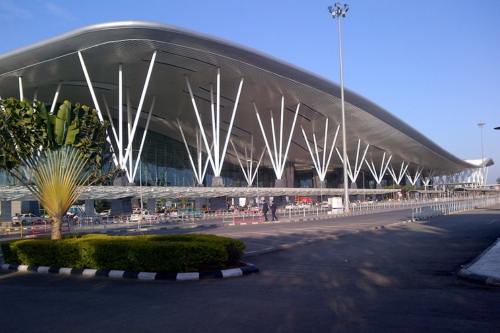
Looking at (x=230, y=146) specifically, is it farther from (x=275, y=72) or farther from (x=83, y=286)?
(x=83, y=286)

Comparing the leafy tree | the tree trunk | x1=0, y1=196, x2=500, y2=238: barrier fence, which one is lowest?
x1=0, y1=196, x2=500, y2=238: barrier fence

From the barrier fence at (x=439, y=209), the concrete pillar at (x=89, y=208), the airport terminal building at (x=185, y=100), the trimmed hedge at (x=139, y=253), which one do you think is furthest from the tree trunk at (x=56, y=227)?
the concrete pillar at (x=89, y=208)

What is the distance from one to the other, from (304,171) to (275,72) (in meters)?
55.6

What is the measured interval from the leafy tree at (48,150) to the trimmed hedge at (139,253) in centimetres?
231

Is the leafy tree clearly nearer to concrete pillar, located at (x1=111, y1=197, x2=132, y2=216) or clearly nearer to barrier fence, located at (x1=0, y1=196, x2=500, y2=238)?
barrier fence, located at (x1=0, y1=196, x2=500, y2=238)

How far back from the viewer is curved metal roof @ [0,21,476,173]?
3531 centimetres

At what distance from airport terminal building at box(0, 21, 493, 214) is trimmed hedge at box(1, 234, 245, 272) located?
55.6 ft

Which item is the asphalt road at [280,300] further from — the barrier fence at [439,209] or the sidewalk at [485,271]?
the barrier fence at [439,209]

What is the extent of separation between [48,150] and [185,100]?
3502cm

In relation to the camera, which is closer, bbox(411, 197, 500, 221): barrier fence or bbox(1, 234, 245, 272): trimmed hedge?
bbox(1, 234, 245, 272): trimmed hedge

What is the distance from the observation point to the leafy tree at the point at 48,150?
16.2 metres

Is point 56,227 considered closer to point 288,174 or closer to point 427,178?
point 288,174

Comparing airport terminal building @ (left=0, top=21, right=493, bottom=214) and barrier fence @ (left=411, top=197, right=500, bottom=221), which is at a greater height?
airport terminal building @ (left=0, top=21, right=493, bottom=214)

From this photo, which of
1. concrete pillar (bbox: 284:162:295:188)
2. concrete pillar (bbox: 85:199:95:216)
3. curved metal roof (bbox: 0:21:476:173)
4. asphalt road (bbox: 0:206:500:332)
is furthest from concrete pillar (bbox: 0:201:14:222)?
concrete pillar (bbox: 284:162:295:188)
